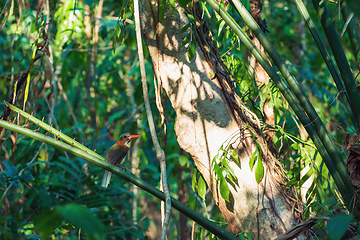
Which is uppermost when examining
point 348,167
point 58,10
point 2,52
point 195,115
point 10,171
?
point 2,52

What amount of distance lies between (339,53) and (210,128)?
0.59 metres

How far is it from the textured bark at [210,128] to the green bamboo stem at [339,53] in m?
0.46

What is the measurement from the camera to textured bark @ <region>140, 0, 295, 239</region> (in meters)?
1.29

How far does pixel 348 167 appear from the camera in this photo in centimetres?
109

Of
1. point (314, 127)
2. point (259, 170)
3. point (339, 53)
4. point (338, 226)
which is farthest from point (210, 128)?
point (338, 226)

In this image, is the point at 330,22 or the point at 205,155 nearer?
the point at 330,22

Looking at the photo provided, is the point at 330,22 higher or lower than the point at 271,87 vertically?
lower

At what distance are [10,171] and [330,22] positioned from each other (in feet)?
6.72

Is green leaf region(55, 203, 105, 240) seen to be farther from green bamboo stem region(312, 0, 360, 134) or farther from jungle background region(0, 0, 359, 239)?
green bamboo stem region(312, 0, 360, 134)

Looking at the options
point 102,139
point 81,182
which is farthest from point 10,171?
point 102,139

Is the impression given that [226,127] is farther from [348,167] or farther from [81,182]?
[81,182]

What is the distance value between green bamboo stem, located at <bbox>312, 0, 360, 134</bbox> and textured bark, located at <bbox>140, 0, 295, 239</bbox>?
46cm

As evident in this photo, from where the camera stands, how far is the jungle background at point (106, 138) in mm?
1270

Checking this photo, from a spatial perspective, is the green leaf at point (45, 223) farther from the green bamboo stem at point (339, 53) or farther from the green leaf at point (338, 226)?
the green bamboo stem at point (339, 53)
